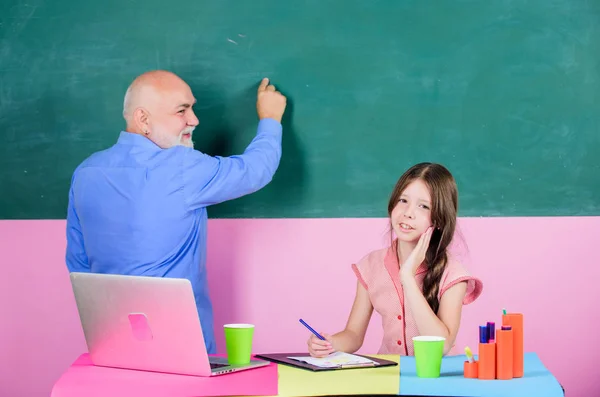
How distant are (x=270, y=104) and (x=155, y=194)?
581 mm

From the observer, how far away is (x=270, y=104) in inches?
122

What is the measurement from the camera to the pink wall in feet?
10.2

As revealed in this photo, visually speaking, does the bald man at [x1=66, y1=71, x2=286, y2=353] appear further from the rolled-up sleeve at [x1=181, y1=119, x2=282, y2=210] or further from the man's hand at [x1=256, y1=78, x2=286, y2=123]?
the man's hand at [x1=256, y1=78, x2=286, y2=123]

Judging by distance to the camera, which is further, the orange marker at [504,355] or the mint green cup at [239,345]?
the mint green cup at [239,345]

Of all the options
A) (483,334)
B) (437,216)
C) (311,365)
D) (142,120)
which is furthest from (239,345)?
(142,120)

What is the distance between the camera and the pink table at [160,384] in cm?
181

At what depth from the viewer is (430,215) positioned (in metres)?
2.46

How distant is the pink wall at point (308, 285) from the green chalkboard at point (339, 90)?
78mm

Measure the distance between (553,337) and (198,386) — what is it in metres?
1.74

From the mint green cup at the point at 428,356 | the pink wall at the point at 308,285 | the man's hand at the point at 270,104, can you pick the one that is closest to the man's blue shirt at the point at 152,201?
the man's hand at the point at 270,104

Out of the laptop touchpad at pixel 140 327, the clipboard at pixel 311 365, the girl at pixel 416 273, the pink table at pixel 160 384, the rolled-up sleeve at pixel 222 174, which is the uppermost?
the rolled-up sleeve at pixel 222 174

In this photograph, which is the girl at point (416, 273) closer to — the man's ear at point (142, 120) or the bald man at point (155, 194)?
the bald man at point (155, 194)

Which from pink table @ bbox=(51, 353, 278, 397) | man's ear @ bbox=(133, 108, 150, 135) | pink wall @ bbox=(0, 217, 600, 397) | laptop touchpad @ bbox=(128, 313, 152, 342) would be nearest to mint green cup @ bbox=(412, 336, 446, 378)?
pink table @ bbox=(51, 353, 278, 397)

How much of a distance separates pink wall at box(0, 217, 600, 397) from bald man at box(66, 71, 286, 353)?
1.12 feet
